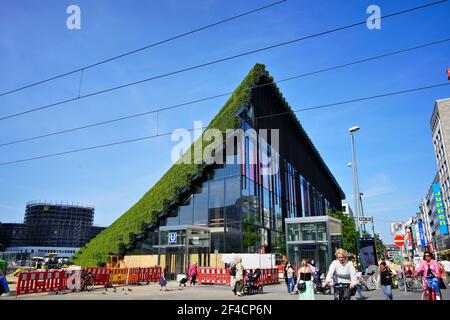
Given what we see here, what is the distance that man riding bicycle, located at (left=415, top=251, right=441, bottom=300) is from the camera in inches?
384

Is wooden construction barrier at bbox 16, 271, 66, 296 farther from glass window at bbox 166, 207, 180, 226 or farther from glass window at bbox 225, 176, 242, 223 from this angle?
glass window at bbox 225, 176, 242, 223

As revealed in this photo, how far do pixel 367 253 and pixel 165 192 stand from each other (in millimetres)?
16774

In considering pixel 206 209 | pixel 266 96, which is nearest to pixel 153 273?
pixel 206 209

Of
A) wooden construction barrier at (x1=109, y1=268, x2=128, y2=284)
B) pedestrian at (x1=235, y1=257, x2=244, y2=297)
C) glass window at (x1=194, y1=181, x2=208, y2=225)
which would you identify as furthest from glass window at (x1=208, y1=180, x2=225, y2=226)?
pedestrian at (x1=235, y1=257, x2=244, y2=297)

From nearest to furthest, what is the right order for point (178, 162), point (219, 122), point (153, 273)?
point (153, 273), point (219, 122), point (178, 162)

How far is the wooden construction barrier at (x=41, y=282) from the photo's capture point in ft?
A: 50.5

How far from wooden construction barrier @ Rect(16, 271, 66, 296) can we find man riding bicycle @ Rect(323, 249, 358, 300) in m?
14.3

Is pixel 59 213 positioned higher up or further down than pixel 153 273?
higher up

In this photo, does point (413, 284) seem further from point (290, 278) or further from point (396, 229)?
point (290, 278)

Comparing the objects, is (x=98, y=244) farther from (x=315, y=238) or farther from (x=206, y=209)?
(x=315, y=238)

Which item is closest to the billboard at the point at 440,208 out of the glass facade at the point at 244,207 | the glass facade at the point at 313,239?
the glass facade at the point at 244,207

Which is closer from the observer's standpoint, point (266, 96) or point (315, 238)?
point (315, 238)

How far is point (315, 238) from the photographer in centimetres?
2170
